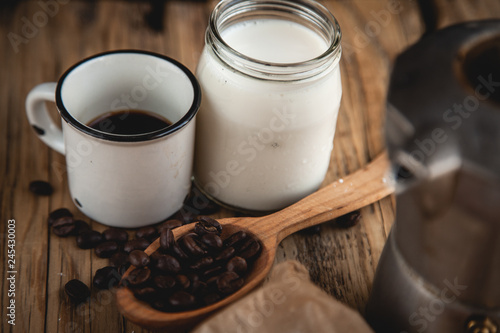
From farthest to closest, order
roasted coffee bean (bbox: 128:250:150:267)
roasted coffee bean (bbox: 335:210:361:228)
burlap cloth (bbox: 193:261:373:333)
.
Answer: roasted coffee bean (bbox: 335:210:361:228) < roasted coffee bean (bbox: 128:250:150:267) < burlap cloth (bbox: 193:261:373:333)

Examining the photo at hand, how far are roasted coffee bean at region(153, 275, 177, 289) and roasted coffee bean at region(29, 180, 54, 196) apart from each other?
0.38 meters

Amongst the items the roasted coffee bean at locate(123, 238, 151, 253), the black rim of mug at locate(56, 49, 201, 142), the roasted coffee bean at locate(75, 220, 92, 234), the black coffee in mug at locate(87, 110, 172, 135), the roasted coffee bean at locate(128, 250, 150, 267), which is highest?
the black rim of mug at locate(56, 49, 201, 142)

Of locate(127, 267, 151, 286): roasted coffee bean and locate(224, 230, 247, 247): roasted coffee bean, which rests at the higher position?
locate(127, 267, 151, 286): roasted coffee bean

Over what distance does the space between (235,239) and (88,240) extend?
27cm

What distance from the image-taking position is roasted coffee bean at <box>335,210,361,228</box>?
1.16 m

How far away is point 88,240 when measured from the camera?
1.09 meters

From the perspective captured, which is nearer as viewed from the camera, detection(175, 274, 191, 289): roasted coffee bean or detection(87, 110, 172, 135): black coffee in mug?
detection(175, 274, 191, 289): roasted coffee bean

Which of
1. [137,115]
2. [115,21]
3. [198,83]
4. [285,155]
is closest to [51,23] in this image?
[115,21]

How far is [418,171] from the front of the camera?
2.29 ft

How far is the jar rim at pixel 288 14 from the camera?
3.23 ft

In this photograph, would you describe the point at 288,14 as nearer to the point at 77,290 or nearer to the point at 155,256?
the point at 155,256

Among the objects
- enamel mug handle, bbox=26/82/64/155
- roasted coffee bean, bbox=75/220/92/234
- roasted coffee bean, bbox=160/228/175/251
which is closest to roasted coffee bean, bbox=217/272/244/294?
roasted coffee bean, bbox=160/228/175/251

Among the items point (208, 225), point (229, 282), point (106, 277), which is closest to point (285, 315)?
point (229, 282)

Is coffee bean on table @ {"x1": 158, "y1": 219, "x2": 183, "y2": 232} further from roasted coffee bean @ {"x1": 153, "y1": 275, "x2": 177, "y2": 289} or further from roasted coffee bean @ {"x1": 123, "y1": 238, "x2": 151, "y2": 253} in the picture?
roasted coffee bean @ {"x1": 153, "y1": 275, "x2": 177, "y2": 289}
